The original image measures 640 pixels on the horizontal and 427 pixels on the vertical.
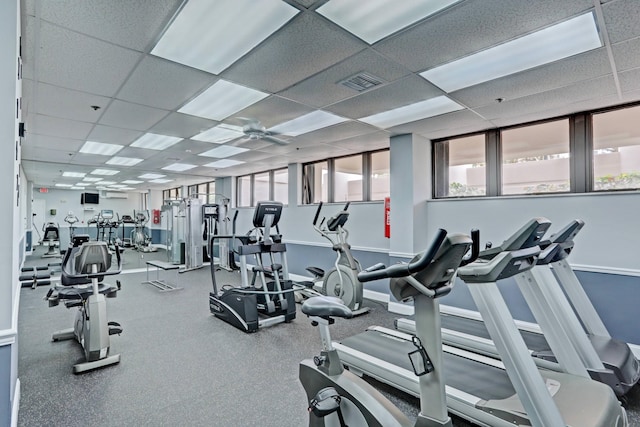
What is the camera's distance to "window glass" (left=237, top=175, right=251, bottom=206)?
8.82 m

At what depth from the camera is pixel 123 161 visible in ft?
22.1

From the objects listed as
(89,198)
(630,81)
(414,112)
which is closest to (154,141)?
(414,112)

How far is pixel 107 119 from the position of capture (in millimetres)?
3945

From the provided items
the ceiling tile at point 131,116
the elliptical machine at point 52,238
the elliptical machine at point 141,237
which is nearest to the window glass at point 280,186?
the ceiling tile at point 131,116

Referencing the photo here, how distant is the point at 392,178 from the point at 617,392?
331 centimetres

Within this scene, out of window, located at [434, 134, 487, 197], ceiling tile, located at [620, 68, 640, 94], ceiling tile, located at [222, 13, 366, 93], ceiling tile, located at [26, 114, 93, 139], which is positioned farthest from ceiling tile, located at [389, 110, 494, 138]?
ceiling tile, located at [26, 114, 93, 139]

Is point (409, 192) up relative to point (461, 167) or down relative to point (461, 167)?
down

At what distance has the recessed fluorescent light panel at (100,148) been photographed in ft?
17.4

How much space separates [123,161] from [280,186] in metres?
3.34

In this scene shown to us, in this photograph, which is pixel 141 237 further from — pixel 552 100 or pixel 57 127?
pixel 552 100

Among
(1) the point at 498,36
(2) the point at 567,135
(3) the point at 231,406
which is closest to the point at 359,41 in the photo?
(1) the point at 498,36

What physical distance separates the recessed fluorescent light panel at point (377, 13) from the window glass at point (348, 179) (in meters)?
3.92

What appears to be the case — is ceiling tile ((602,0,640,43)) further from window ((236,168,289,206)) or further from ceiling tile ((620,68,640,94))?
window ((236,168,289,206))

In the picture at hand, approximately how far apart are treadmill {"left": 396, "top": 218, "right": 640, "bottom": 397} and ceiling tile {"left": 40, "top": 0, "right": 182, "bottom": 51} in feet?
8.33
